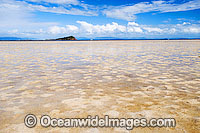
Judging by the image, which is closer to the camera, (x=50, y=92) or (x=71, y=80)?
(x=50, y=92)

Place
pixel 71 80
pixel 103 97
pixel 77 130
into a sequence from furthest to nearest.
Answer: pixel 71 80, pixel 103 97, pixel 77 130

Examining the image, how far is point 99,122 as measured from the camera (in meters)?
2.82

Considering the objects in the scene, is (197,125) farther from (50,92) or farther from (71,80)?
(71,80)

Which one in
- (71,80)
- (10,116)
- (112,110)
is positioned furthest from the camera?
(71,80)

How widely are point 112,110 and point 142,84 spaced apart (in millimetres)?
2345

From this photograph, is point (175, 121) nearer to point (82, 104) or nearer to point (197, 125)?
point (197, 125)

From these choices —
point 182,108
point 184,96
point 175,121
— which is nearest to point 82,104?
point 175,121

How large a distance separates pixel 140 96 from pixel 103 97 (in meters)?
1.02

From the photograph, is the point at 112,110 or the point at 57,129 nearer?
the point at 57,129

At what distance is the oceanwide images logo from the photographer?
2723 millimetres

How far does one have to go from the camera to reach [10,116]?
303 centimetres

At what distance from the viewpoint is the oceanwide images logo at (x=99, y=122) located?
8.94 feet

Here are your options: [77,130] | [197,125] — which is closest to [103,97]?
[77,130]

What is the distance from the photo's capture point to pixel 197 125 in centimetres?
269
